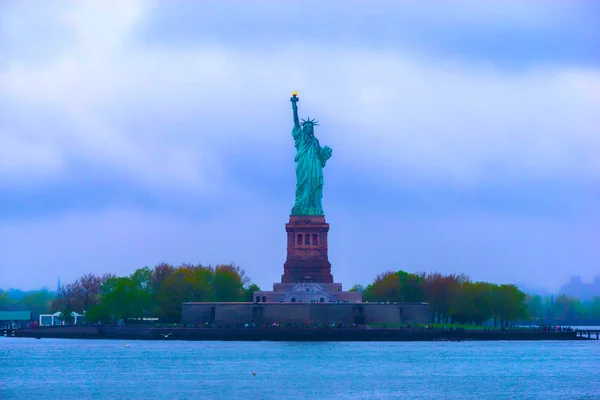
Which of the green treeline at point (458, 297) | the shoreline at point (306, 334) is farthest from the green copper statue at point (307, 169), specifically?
the green treeline at point (458, 297)

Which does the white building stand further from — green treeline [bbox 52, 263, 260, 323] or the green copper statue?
the green copper statue

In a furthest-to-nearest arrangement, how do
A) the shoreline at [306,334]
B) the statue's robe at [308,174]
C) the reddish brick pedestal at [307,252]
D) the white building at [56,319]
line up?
the white building at [56,319]
the statue's robe at [308,174]
the reddish brick pedestal at [307,252]
the shoreline at [306,334]

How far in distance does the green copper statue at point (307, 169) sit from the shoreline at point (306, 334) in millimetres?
11714

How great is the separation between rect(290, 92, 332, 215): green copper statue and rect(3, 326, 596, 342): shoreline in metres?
11.7

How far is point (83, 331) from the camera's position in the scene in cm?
11544

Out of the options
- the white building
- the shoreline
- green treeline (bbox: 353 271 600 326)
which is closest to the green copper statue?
the shoreline

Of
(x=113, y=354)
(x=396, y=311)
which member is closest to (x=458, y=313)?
(x=396, y=311)

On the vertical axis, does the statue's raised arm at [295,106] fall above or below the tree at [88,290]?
above

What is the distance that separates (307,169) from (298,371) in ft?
123

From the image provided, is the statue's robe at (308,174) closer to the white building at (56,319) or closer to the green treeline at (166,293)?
the green treeline at (166,293)

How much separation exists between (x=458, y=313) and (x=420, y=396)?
59922mm

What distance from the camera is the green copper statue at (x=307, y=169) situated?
Answer: 111 meters

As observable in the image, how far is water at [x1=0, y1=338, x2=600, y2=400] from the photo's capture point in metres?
65.9

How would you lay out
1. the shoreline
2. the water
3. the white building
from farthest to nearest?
the white building, the shoreline, the water
